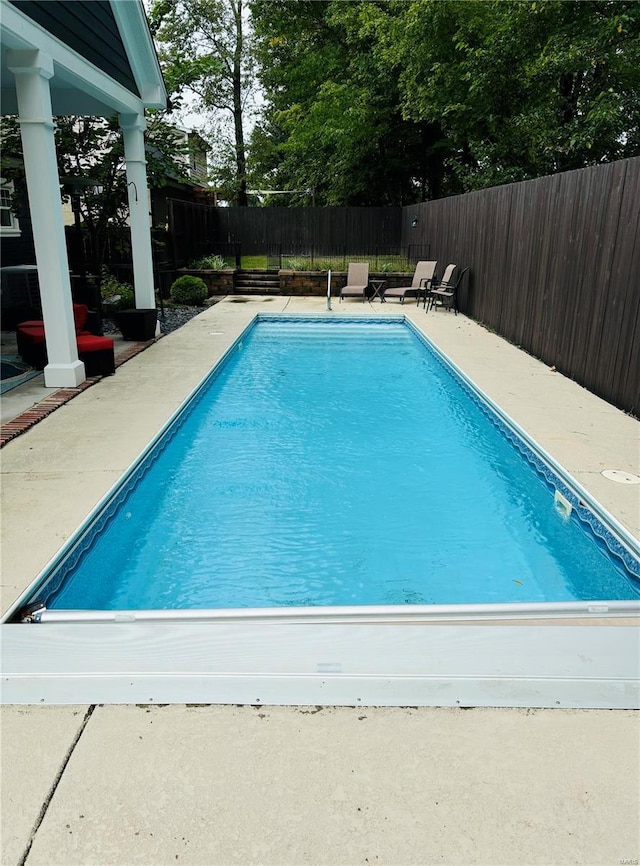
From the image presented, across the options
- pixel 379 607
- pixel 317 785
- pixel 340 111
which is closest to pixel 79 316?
pixel 379 607

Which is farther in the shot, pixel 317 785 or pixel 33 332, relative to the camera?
pixel 33 332

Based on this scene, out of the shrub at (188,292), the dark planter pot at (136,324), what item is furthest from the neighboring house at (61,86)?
the shrub at (188,292)

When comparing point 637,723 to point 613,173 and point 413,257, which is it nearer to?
point 613,173

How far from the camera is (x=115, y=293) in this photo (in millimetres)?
11258

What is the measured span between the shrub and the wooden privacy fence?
5648 millimetres

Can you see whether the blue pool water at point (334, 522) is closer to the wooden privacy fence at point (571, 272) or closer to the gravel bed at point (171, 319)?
the wooden privacy fence at point (571, 272)

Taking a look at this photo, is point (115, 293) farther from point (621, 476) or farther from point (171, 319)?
point (621, 476)

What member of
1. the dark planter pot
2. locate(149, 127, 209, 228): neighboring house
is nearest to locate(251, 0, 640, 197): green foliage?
locate(149, 127, 209, 228): neighboring house

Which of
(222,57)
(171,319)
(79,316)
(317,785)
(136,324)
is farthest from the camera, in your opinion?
(222,57)

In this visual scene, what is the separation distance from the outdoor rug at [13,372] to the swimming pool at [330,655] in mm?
3916

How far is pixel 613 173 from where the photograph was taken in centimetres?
576

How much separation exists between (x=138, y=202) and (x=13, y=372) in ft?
11.0

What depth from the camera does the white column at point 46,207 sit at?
16.7 feet

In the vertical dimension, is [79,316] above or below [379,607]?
above
